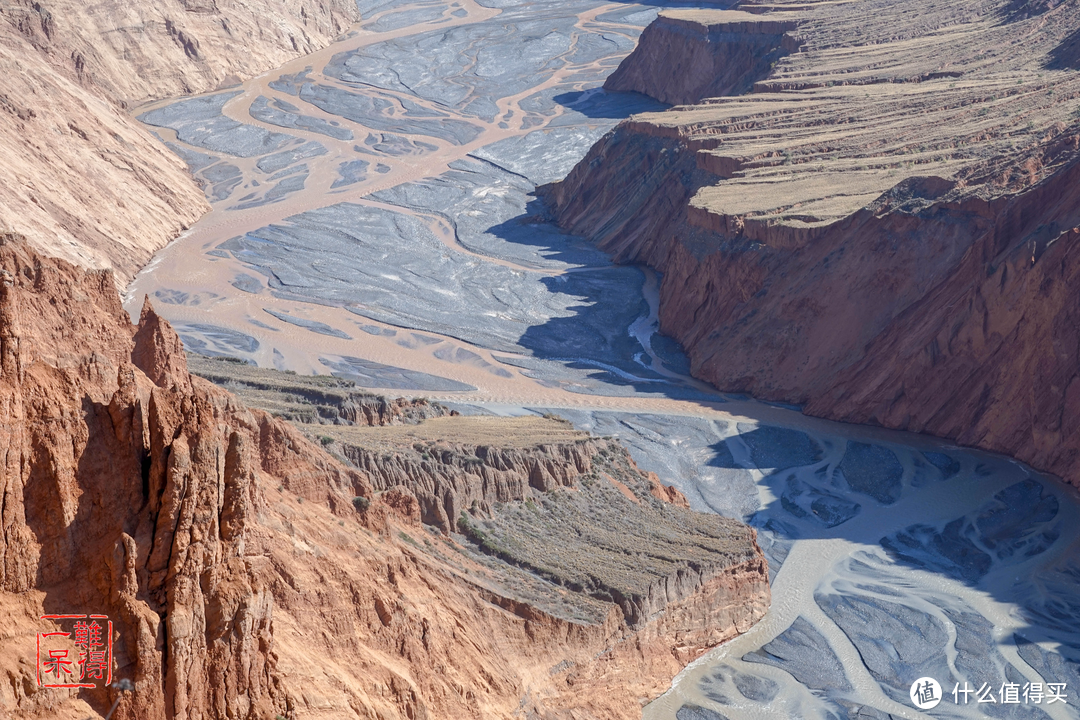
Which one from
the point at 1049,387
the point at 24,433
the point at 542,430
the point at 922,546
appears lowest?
the point at 922,546

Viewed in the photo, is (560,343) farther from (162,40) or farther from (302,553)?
(162,40)

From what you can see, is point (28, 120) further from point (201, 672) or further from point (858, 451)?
point (201, 672)

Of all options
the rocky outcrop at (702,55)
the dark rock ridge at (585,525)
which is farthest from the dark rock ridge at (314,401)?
the rocky outcrop at (702,55)

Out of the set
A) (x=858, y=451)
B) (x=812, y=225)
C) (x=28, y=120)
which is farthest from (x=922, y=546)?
(x=28, y=120)

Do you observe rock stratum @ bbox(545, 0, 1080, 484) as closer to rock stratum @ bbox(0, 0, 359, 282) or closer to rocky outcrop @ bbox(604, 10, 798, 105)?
rocky outcrop @ bbox(604, 10, 798, 105)

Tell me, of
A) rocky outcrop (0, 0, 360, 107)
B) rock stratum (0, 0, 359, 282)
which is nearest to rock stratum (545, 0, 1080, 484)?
rock stratum (0, 0, 359, 282)

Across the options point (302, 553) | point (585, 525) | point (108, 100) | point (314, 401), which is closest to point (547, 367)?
point (314, 401)
